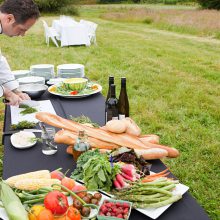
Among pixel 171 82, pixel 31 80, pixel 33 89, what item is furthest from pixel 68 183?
pixel 171 82

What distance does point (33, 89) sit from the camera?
9.58 feet

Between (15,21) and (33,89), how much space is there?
2.03 feet

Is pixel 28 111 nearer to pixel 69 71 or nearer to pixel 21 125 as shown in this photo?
pixel 21 125

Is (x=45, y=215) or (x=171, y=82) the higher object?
(x=45, y=215)

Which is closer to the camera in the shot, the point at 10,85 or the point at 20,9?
the point at 20,9

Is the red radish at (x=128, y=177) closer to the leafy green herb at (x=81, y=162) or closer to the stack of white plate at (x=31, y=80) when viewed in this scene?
the leafy green herb at (x=81, y=162)

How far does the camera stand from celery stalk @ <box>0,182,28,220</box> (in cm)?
125

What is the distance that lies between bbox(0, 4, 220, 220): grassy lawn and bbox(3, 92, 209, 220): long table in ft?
4.10

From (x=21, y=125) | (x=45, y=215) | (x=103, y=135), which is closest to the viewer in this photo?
(x=45, y=215)

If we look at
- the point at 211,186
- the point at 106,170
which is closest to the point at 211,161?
the point at 211,186

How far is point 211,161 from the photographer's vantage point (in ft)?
11.9

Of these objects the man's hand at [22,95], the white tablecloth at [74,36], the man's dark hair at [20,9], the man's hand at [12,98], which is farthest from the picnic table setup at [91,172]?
the white tablecloth at [74,36]

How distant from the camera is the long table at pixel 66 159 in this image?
1.41 m

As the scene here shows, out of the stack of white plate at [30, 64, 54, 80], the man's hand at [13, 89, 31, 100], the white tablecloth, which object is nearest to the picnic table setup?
the man's hand at [13, 89, 31, 100]
